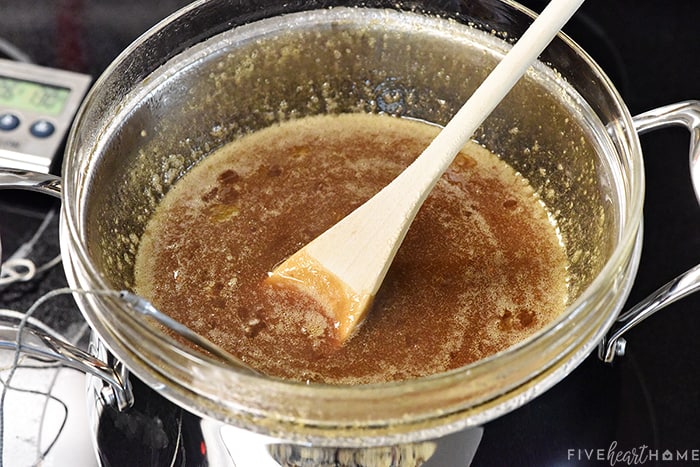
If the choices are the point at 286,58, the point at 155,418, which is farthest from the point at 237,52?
the point at 155,418

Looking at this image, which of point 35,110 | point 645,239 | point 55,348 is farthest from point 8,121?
point 645,239

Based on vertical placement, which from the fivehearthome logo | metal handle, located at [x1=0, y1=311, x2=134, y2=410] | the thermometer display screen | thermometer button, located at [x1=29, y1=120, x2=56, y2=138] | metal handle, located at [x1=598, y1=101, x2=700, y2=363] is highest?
the thermometer display screen

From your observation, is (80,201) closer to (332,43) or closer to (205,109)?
(205,109)

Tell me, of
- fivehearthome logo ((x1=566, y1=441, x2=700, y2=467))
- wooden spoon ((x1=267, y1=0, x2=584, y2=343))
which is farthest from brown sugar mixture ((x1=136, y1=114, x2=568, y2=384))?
fivehearthome logo ((x1=566, y1=441, x2=700, y2=467))

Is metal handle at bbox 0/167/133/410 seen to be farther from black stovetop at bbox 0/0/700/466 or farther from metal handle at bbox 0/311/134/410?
black stovetop at bbox 0/0/700/466

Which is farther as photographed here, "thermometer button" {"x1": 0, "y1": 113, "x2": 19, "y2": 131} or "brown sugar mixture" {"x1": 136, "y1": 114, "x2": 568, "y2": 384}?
"thermometer button" {"x1": 0, "y1": 113, "x2": 19, "y2": 131}

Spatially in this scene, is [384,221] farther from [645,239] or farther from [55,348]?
[645,239]

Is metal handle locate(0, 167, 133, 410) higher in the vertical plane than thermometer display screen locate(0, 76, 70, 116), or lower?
lower

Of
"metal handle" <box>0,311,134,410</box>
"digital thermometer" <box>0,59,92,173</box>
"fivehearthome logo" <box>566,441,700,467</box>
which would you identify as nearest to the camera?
"metal handle" <box>0,311,134,410</box>
